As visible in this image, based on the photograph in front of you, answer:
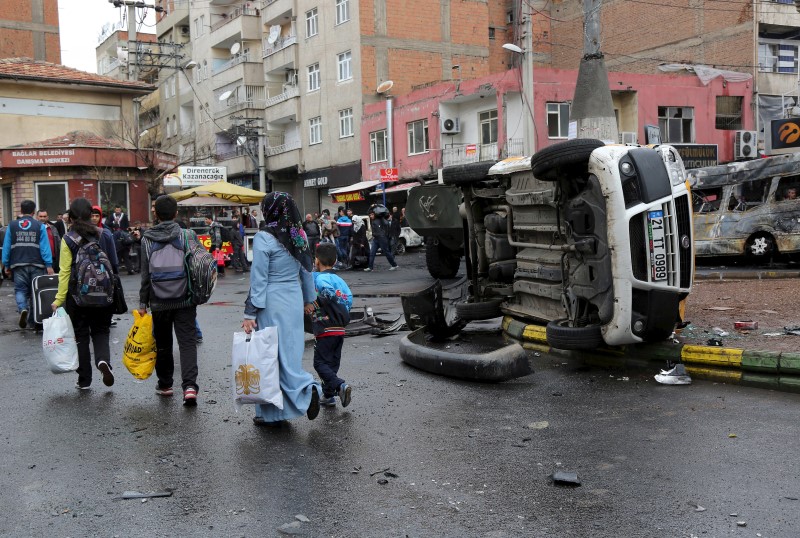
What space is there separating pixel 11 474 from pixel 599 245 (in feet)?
15.7

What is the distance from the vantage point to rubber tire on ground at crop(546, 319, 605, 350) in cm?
704

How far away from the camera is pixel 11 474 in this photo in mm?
4844

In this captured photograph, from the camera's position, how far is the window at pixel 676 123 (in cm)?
3669

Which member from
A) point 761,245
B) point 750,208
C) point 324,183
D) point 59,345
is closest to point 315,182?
point 324,183

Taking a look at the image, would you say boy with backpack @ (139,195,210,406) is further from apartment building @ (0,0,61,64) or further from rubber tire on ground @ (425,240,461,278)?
apartment building @ (0,0,61,64)

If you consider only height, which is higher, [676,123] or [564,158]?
[676,123]

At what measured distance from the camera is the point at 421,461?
493 cm

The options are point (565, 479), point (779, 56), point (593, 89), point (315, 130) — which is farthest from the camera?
point (315, 130)

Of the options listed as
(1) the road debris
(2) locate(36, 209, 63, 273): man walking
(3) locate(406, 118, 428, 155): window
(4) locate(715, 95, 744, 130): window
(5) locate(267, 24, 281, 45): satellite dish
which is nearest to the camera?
(1) the road debris

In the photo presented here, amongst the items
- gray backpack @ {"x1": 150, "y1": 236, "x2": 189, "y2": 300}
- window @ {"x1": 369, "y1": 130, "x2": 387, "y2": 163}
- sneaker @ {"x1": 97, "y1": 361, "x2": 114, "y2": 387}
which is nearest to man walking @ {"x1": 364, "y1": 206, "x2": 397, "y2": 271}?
sneaker @ {"x1": 97, "y1": 361, "x2": 114, "y2": 387}

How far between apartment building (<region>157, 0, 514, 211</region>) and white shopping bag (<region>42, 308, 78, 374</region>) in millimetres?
35607

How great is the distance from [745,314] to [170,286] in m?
6.74

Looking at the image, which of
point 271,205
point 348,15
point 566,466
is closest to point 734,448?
point 566,466

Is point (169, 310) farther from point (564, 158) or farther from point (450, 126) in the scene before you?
point (450, 126)
